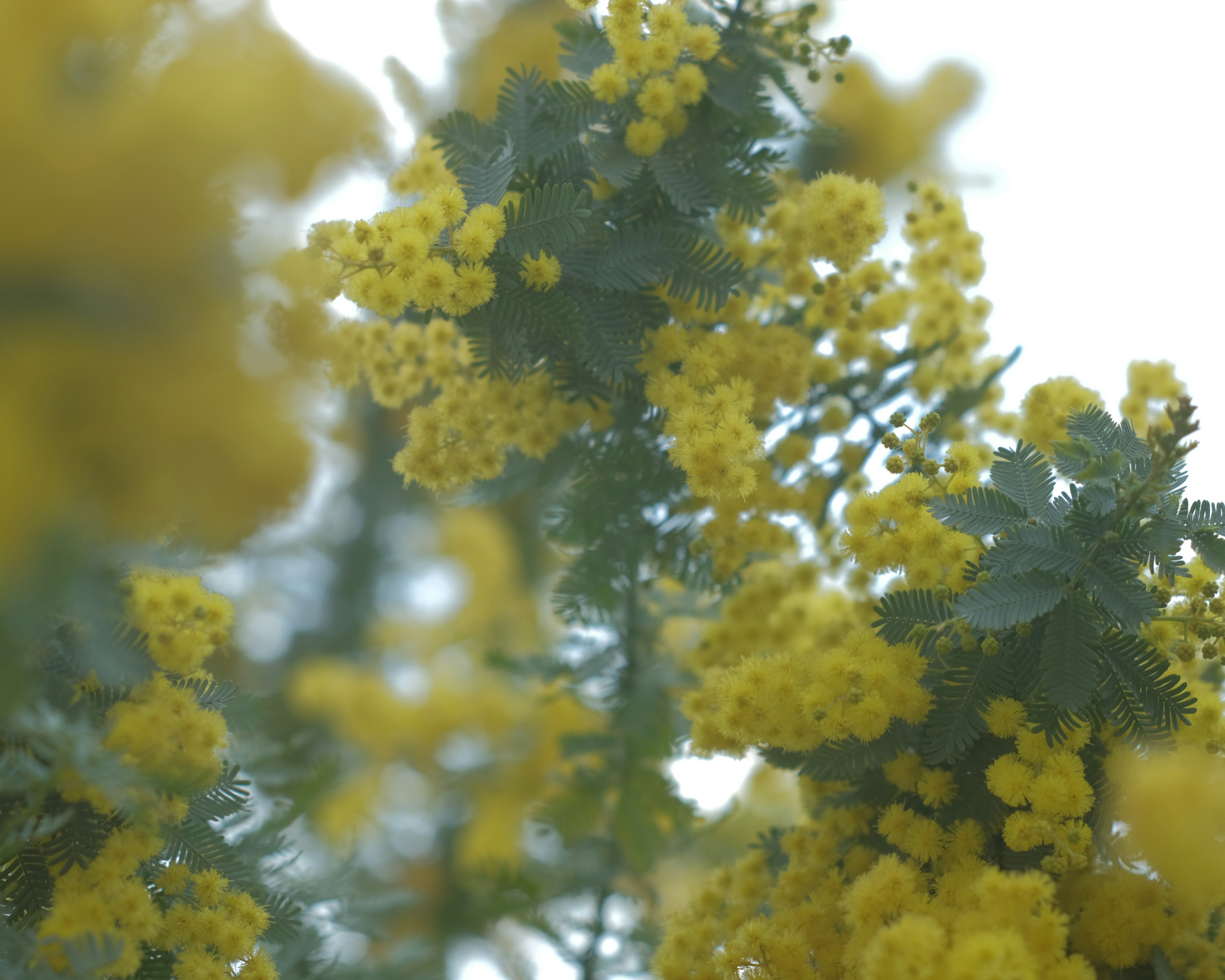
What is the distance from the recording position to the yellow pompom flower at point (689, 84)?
3.92 feet

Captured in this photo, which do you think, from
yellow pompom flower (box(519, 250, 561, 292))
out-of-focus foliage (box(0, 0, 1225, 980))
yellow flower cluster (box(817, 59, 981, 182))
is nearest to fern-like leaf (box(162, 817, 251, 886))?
out-of-focus foliage (box(0, 0, 1225, 980))

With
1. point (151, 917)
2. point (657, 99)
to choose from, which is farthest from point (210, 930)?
point (657, 99)

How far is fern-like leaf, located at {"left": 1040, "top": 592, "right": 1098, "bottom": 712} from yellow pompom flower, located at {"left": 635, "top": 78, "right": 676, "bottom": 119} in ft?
2.49

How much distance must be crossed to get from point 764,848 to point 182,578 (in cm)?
81

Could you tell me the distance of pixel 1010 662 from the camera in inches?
38.5

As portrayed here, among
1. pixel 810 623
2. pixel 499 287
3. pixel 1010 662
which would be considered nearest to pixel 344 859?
pixel 810 623

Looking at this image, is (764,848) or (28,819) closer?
(28,819)

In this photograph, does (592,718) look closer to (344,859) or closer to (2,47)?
(344,859)

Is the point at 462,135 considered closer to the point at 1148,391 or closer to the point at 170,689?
the point at 170,689

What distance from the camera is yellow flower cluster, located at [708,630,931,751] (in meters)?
0.97

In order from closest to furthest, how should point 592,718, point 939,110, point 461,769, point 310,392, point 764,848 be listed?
point 310,392 → point 764,848 → point 592,718 → point 461,769 → point 939,110

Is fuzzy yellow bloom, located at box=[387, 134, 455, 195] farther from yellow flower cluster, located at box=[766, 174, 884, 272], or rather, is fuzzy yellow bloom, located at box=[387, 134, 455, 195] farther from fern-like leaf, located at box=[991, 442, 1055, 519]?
fern-like leaf, located at box=[991, 442, 1055, 519]

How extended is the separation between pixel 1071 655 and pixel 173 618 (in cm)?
90

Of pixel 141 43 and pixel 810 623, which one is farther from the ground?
pixel 141 43
